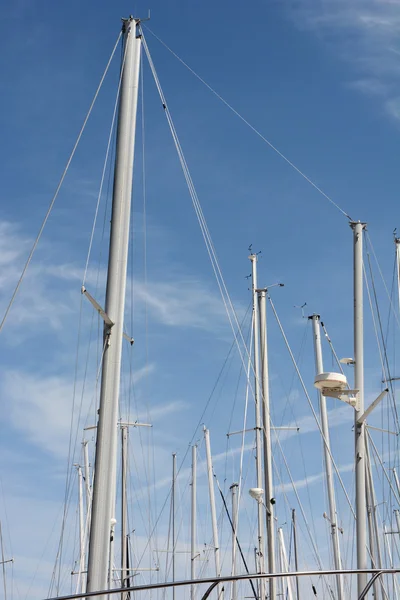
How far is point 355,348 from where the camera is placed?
20359 mm

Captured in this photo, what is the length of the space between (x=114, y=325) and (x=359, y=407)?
7.69 metres

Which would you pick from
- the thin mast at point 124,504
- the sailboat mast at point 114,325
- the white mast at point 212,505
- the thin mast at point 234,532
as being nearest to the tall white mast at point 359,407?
the sailboat mast at point 114,325

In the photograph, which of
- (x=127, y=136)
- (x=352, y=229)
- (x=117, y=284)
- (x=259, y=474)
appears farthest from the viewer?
(x=259, y=474)

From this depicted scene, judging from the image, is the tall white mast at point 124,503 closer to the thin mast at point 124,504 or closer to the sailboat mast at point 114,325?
the thin mast at point 124,504

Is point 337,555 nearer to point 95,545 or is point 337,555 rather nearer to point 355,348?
point 355,348

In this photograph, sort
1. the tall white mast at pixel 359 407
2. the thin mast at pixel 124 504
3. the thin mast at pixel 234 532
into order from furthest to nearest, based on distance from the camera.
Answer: the thin mast at pixel 124 504 < the thin mast at pixel 234 532 < the tall white mast at pixel 359 407

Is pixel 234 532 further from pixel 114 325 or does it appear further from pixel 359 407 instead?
pixel 114 325

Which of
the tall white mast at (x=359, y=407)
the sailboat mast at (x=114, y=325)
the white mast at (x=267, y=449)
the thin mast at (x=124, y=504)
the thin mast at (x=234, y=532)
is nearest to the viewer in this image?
the sailboat mast at (x=114, y=325)

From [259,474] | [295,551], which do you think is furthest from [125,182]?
[295,551]

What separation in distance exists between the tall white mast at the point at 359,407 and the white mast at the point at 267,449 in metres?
4.83

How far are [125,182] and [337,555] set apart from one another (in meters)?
20.4

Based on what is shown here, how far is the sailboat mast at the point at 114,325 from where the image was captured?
485 inches

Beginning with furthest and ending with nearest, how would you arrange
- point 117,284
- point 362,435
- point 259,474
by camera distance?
point 259,474
point 362,435
point 117,284

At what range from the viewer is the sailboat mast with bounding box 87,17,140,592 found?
12.3 m
